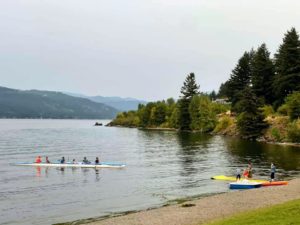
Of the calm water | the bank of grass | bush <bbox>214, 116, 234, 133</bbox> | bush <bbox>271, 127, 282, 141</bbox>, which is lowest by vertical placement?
the calm water

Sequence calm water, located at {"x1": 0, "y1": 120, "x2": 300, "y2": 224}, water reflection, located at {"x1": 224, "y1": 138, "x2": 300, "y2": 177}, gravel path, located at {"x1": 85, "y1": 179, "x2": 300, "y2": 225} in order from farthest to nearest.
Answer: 1. water reflection, located at {"x1": 224, "y1": 138, "x2": 300, "y2": 177}
2. calm water, located at {"x1": 0, "y1": 120, "x2": 300, "y2": 224}
3. gravel path, located at {"x1": 85, "y1": 179, "x2": 300, "y2": 225}

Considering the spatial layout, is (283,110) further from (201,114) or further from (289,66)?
(201,114)

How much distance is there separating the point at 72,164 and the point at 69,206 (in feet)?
92.9

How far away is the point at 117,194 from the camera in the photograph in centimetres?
4269

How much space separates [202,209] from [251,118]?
88.3m

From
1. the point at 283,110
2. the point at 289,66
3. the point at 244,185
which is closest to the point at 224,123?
the point at 283,110

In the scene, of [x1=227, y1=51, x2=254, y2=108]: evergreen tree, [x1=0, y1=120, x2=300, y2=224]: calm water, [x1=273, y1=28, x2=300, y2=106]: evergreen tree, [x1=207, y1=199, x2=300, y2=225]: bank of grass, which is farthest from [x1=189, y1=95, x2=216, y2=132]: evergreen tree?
[x1=207, y1=199, x2=300, y2=225]: bank of grass

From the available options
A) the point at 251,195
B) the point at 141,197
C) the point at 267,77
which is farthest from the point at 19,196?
the point at 267,77

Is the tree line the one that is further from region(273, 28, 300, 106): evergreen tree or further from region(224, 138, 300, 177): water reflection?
region(224, 138, 300, 177): water reflection

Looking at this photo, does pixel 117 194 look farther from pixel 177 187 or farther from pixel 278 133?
pixel 278 133

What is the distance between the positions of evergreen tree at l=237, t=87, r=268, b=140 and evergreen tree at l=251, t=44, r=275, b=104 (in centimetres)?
769

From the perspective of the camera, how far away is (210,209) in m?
33.2

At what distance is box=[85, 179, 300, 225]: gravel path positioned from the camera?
98.1ft

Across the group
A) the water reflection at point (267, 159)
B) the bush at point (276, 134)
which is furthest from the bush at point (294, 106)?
the water reflection at point (267, 159)
